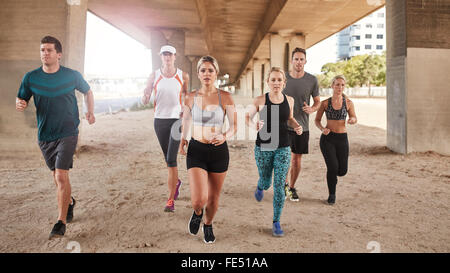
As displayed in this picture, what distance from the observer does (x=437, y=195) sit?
5.75m

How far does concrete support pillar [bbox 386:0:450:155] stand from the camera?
30.1 feet

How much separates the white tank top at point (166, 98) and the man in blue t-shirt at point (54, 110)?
121 centimetres

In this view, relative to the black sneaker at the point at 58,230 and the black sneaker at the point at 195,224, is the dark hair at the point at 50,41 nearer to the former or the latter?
the black sneaker at the point at 58,230

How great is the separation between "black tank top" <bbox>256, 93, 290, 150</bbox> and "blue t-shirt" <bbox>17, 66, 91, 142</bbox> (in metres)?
2.42

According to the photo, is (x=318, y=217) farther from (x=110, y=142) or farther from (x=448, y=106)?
(x=110, y=142)

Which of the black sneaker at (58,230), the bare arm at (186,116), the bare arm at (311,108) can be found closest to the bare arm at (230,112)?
the bare arm at (186,116)

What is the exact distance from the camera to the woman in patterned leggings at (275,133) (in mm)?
3807

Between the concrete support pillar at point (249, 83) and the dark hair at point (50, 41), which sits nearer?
the dark hair at point (50, 41)

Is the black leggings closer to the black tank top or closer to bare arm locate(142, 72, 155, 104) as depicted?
the black tank top

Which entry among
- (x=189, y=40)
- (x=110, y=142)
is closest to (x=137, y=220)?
(x=110, y=142)

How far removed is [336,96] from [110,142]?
913 centimetres

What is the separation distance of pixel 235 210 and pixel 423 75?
7673mm

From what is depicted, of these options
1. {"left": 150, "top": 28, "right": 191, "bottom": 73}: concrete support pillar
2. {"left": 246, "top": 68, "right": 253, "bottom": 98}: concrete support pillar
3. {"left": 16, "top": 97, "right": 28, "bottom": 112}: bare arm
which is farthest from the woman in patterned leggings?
{"left": 246, "top": 68, "right": 253, "bottom": 98}: concrete support pillar

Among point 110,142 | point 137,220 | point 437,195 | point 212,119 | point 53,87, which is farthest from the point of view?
point 110,142
